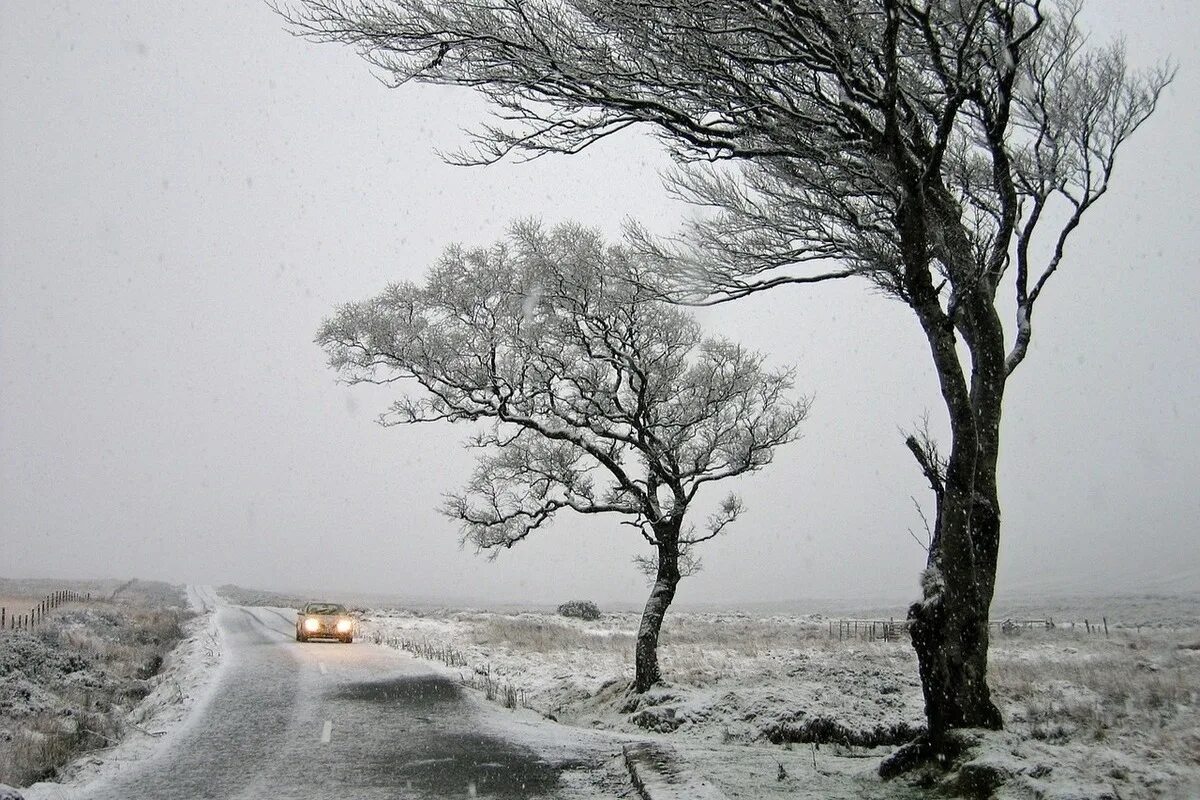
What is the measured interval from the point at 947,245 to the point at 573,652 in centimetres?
1892

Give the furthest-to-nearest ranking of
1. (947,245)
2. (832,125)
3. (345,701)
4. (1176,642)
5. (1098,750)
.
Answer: (1176,642)
(345,701)
(947,245)
(832,125)
(1098,750)

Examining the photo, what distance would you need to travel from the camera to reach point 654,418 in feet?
54.0

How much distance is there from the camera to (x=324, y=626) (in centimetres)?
2592

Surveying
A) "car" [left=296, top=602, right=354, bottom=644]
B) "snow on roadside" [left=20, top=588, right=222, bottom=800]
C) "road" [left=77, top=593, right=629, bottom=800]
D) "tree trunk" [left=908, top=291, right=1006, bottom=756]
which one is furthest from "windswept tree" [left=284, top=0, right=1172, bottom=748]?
"car" [left=296, top=602, right=354, bottom=644]

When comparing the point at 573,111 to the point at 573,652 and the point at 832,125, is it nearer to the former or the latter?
the point at 832,125

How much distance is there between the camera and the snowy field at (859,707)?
6359 mm

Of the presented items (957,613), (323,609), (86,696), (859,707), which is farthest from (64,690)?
(957,613)

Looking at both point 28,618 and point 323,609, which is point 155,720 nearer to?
point 323,609

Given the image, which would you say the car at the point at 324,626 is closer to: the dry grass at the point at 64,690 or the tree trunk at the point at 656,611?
the dry grass at the point at 64,690

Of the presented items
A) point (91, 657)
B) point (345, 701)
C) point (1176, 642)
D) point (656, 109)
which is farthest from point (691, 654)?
point (656, 109)

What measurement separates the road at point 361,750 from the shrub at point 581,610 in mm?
33807

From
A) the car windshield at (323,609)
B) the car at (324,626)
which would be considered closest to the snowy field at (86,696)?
the car at (324,626)

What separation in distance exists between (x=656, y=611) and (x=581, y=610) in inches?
1397

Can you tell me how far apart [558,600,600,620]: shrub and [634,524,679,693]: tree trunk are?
112 ft
